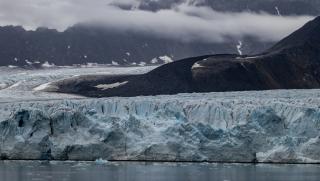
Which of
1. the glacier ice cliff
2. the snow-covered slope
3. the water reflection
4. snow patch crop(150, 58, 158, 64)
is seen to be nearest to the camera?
the water reflection

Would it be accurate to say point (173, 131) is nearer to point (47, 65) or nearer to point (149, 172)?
point (149, 172)

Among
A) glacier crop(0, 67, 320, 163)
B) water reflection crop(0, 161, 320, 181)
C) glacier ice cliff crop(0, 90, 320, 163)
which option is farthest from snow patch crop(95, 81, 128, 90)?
water reflection crop(0, 161, 320, 181)

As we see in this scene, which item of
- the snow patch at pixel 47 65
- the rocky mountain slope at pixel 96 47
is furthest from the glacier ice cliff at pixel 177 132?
the rocky mountain slope at pixel 96 47

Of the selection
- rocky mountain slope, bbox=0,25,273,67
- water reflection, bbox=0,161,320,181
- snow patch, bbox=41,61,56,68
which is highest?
rocky mountain slope, bbox=0,25,273,67

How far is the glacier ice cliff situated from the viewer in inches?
1726

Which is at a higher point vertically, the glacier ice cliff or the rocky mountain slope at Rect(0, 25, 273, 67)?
the rocky mountain slope at Rect(0, 25, 273, 67)

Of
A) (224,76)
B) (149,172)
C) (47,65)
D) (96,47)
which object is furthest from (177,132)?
(96,47)

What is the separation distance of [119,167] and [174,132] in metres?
3.98

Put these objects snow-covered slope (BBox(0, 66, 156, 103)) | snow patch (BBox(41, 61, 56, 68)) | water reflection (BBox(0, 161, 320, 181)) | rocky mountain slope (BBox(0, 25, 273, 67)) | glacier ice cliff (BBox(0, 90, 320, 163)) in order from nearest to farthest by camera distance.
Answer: water reflection (BBox(0, 161, 320, 181)) < glacier ice cliff (BBox(0, 90, 320, 163)) < snow-covered slope (BBox(0, 66, 156, 103)) < snow patch (BBox(41, 61, 56, 68)) < rocky mountain slope (BBox(0, 25, 273, 67))

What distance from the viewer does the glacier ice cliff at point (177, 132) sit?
43844mm

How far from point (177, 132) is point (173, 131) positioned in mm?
225

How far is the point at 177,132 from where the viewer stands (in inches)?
1757

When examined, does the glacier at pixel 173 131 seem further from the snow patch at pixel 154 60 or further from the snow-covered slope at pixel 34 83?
the snow patch at pixel 154 60

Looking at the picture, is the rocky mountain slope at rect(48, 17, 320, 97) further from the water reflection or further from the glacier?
the water reflection
